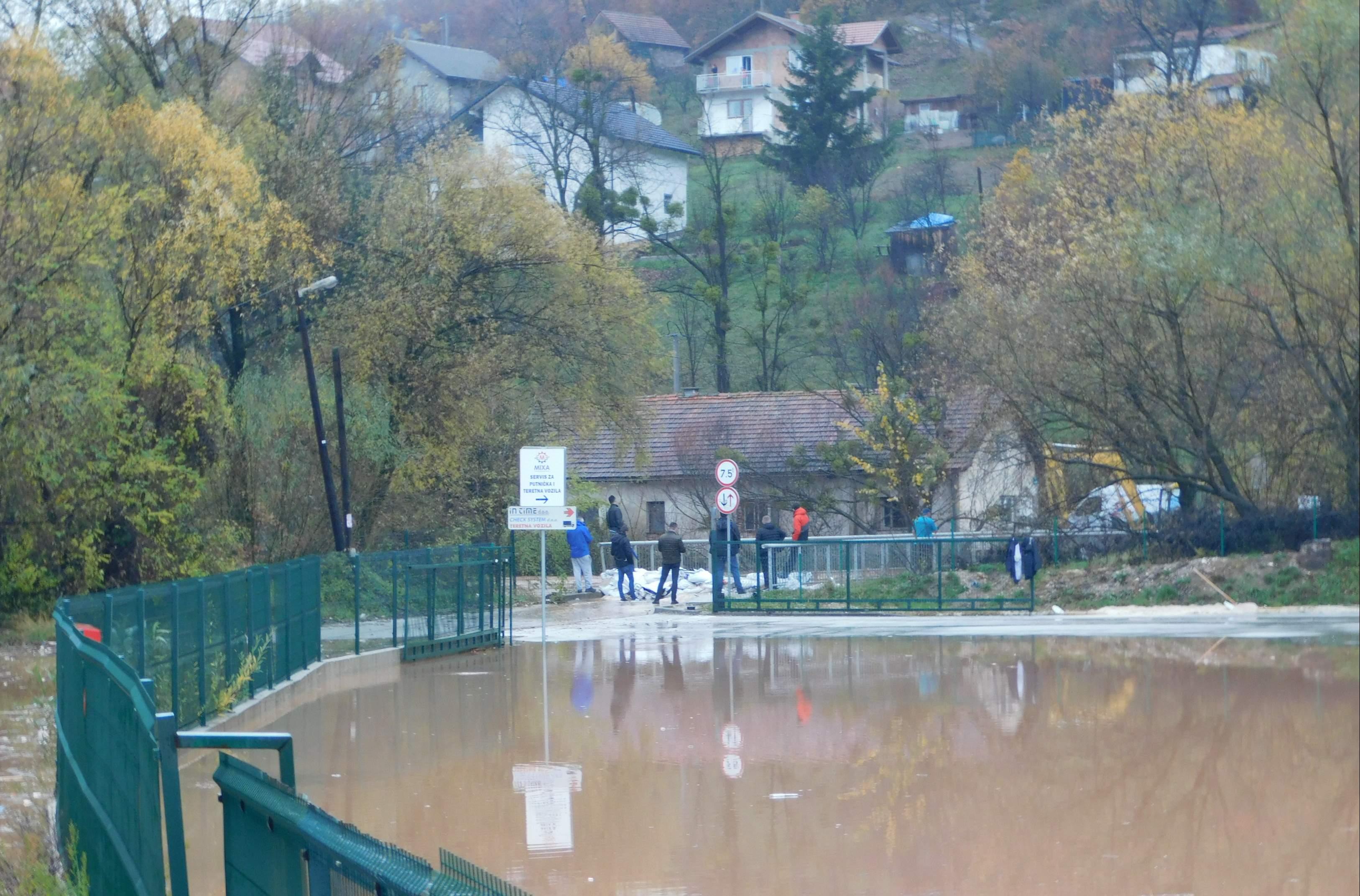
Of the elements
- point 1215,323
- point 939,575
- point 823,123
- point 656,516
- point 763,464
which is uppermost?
point 823,123

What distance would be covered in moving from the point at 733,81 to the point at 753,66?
174cm

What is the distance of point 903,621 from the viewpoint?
26.9 m

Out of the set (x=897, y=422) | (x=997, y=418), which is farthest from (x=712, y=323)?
(x=997, y=418)

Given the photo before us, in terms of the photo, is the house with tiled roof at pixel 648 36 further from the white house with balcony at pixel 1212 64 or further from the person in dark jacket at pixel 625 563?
the person in dark jacket at pixel 625 563

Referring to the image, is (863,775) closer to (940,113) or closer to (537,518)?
(537,518)

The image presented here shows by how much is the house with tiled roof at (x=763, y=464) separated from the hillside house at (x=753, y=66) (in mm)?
52323

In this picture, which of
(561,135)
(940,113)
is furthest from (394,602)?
(940,113)

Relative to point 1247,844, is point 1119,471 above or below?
above

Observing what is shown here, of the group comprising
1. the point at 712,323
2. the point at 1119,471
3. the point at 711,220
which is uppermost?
the point at 711,220

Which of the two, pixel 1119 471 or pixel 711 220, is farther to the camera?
pixel 711 220

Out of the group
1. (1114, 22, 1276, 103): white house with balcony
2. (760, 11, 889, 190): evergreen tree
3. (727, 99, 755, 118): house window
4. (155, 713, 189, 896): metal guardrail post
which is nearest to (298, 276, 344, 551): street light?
(1114, 22, 1276, 103): white house with balcony

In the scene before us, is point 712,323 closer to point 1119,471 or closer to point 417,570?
point 1119,471

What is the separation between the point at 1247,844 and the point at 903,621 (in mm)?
17287

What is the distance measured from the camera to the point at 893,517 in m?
45.9
